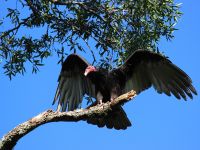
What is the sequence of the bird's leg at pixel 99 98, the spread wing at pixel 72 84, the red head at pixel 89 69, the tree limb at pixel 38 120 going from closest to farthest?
the tree limb at pixel 38 120 < the bird's leg at pixel 99 98 < the red head at pixel 89 69 < the spread wing at pixel 72 84

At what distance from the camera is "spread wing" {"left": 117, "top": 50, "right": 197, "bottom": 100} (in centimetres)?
768

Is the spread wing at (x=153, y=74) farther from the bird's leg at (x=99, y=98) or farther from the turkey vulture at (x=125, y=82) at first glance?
the bird's leg at (x=99, y=98)

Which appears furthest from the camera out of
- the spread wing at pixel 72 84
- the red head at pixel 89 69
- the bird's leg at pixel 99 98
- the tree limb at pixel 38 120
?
the spread wing at pixel 72 84

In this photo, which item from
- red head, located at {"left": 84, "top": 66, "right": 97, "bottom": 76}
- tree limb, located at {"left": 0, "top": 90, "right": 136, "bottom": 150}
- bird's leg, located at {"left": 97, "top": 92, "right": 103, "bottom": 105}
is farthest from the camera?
red head, located at {"left": 84, "top": 66, "right": 97, "bottom": 76}

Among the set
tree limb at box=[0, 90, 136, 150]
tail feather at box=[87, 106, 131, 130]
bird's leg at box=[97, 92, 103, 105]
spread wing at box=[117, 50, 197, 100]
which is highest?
spread wing at box=[117, 50, 197, 100]

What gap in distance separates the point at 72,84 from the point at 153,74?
52.2 inches

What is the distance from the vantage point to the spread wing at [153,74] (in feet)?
25.2

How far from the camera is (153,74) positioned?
798 centimetres

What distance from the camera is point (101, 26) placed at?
8.99 metres

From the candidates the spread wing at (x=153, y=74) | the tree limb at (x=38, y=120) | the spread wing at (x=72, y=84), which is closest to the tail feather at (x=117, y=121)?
the spread wing at (x=153, y=74)

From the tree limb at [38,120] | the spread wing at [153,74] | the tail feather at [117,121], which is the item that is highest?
the spread wing at [153,74]

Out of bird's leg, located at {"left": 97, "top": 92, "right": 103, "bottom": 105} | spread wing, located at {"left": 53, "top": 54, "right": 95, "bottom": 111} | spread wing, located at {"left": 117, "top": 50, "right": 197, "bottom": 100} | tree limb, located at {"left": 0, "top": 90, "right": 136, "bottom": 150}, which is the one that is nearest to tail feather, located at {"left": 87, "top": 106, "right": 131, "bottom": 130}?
bird's leg, located at {"left": 97, "top": 92, "right": 103, "bottom": 105}

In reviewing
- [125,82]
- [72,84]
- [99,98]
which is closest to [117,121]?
[99,98]

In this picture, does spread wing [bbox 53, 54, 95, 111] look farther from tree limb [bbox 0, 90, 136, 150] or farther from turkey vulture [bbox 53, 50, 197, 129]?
tree limb [bbox 0, 90, 136, 150]
